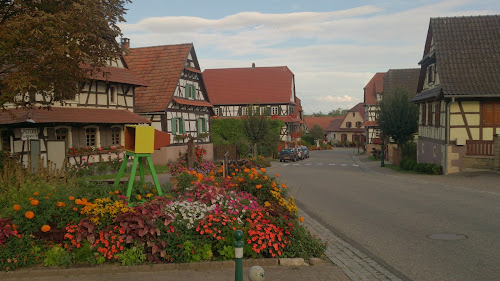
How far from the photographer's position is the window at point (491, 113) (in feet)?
81.5

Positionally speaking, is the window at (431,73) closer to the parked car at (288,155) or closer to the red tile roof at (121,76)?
the red tile roof at (121,76)

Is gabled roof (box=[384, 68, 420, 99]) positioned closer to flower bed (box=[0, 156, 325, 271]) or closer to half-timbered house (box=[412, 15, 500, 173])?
half-timbered house (box=[412, 15, 500, 173])

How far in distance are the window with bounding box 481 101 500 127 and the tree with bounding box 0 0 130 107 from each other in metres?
20.2

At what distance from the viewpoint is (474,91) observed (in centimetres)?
2430

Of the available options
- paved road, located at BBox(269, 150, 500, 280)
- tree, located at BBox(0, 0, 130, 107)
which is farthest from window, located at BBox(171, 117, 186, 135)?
tree, located at BBox(0, 0, 130, 107)

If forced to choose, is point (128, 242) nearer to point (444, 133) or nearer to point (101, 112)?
point (101, 112)

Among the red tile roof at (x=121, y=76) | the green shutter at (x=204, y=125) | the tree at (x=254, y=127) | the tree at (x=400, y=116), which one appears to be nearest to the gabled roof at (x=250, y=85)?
the tree at (x=254, y=127)

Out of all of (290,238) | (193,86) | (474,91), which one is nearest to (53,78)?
(290,238)

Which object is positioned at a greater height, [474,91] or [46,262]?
[474,91]

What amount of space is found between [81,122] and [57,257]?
17082 mm

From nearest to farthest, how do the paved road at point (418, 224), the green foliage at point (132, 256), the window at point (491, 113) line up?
the green foliage at point (132, 256) < the paved road at point (418, 224) < the window at point (491, 113)

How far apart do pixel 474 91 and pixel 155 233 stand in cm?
2174

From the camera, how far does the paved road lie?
7836 millimetres

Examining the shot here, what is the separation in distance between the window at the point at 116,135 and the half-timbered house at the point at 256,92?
1364 inches
